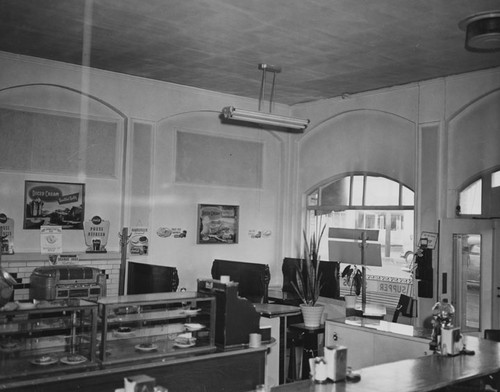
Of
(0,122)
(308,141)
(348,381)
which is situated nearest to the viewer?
(348,381)

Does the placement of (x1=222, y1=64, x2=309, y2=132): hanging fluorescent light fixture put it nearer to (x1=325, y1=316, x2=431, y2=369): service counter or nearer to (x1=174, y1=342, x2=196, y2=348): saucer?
(x1=325, y1=316, x2=431, y2=369): service counter

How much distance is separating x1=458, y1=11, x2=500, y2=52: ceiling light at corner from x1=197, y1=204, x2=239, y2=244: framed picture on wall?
461cm

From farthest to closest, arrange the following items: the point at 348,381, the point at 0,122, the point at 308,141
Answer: the point at 308,141 → the point at 0,122 → the point at 348,381

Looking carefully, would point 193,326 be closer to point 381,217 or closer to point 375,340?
point 375,340

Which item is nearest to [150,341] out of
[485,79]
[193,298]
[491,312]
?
[193,298]

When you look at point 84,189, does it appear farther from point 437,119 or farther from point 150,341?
point 437,119

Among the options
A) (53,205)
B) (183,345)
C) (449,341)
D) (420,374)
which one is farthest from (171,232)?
(420,374)

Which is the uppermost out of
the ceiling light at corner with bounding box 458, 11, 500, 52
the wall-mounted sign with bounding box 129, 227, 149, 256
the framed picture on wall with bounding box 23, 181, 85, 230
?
the ceiling light at corner with bounding box 458, 11, 500, 52

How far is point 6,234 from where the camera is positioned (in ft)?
23.2

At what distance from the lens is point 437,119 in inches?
309

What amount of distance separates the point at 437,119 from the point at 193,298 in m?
4.74

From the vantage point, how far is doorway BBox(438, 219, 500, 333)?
24.2 feet

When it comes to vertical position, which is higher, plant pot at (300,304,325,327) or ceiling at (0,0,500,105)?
ceiling at (0,0,500,105)

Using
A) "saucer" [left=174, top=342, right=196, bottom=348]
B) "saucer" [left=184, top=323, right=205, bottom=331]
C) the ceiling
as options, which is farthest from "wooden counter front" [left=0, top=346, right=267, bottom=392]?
the ceiling
